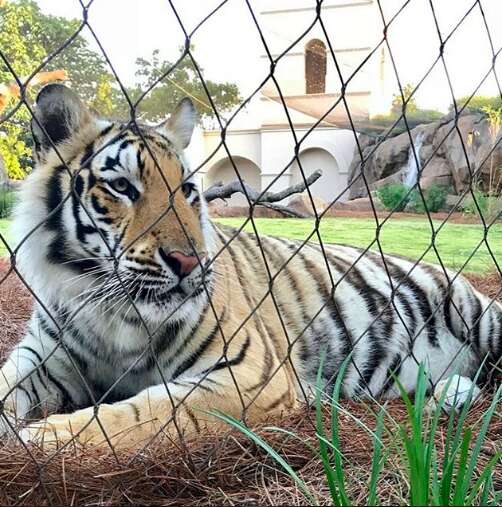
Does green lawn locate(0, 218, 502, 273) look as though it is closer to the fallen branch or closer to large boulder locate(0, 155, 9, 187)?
the fallen branch

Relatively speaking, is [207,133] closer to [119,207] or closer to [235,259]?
[235,259]

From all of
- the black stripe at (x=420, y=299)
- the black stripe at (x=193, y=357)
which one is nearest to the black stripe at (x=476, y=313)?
the black stripe at (x=420, y=299)

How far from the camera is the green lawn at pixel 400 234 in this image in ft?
9.24

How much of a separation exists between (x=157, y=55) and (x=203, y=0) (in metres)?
0.42

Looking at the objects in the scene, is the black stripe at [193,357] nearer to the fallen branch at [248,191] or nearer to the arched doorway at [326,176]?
the fallen branch at [248,191]

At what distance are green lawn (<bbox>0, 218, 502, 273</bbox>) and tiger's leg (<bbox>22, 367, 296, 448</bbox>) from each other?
3.26ft

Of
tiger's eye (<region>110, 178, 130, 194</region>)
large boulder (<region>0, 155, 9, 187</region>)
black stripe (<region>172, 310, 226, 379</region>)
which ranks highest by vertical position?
large boulder (<region>0, 155, 9, 187</region>)

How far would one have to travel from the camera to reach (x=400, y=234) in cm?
324

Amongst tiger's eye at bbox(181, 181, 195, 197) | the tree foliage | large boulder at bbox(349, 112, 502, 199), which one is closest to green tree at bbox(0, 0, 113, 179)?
the tree foliage

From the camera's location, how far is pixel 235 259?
6.38ft

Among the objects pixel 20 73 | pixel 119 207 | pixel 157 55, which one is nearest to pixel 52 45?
pixel 20 73

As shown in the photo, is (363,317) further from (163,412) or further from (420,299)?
(163,412)

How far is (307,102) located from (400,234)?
825 mm

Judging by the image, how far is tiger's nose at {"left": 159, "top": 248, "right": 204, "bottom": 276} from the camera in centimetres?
134
